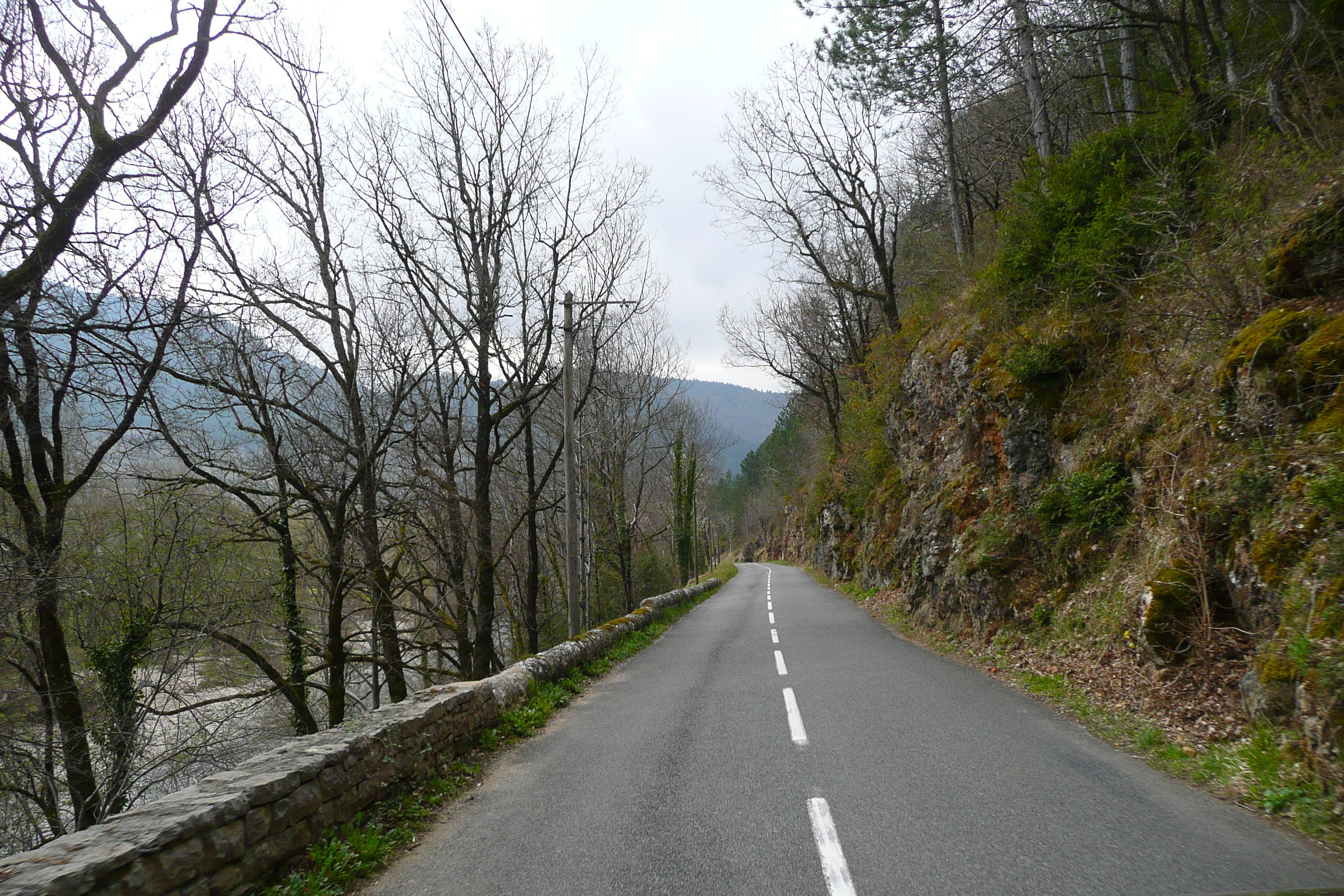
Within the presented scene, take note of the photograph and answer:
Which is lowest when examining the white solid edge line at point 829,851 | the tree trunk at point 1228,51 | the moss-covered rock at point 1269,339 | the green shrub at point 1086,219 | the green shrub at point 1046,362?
the white solid edge line at point 829,851

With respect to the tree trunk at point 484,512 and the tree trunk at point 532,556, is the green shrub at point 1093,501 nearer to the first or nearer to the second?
the tree trunk at point 484,512

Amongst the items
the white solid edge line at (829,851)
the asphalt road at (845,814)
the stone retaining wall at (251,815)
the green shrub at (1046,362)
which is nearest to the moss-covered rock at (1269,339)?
the asphalt road at (845,814)

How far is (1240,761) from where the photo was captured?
465cm

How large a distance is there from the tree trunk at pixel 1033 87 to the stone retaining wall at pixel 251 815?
39.2 ft

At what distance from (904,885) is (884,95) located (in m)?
15.1

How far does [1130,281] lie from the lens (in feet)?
31.5

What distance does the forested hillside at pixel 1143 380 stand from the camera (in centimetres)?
538

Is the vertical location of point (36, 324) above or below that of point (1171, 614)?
above

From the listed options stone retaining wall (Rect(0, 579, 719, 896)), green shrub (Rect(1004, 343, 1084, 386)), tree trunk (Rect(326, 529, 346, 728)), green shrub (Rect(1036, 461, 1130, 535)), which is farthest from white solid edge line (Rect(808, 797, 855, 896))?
tree trunk (Rect(326, 529, 346, 728))

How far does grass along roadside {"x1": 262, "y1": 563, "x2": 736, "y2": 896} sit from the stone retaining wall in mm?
100

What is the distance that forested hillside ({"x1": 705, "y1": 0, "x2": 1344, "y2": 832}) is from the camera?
5383 millimetres

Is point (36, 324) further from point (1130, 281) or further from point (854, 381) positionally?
point (854, 381)

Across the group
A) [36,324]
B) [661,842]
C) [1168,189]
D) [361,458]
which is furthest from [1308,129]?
[361,458]

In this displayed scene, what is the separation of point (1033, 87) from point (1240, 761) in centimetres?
1464
